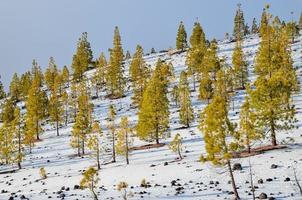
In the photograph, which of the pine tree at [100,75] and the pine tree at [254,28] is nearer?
the pine tree at [100,75]

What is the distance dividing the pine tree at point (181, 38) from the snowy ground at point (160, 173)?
6913 centimetres

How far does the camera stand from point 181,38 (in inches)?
5827

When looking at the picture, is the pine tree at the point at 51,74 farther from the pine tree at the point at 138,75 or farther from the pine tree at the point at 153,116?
the pine tree at the point at 153,116

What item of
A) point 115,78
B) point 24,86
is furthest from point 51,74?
point 115,78

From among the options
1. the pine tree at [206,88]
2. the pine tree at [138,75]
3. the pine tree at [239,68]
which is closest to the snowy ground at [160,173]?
the pine tree at [206,88]

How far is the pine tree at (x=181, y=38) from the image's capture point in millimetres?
145375

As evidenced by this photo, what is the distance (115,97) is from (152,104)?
4226 centimetres

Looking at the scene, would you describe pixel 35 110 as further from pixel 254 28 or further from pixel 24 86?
pixel 254 28

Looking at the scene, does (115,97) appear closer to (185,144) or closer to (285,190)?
(185,144)

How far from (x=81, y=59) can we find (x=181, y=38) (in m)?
33.0

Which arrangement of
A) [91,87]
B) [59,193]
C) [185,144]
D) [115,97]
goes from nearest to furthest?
1. [59,193]
2. [185,144]
3. [115,97]
4. [91,87]

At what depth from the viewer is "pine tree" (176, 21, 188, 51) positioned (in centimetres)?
14538

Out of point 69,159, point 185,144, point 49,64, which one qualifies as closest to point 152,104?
point 185,144

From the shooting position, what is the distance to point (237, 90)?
96.9 m
